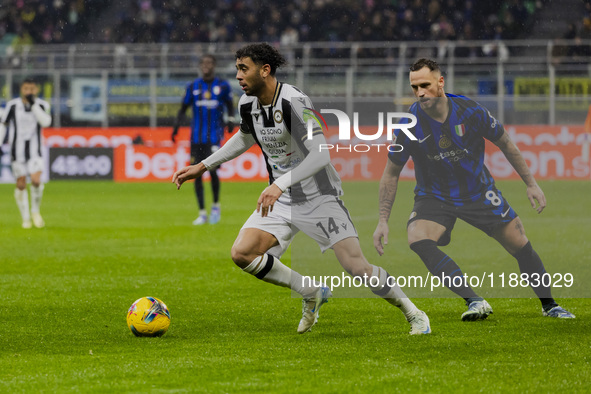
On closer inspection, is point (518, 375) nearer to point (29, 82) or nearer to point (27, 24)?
point (29, 82)

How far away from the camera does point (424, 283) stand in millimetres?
6961

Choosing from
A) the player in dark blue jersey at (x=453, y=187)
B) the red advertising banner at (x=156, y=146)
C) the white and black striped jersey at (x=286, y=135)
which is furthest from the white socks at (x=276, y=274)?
the red advertising banner at (x=156, y=146)

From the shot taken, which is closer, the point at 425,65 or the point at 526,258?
the point at 425,65

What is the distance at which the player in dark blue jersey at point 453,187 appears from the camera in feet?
21.4

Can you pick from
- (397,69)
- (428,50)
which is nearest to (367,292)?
(397,69)

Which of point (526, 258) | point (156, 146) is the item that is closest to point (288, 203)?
point (526, 258)

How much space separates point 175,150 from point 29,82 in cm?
886

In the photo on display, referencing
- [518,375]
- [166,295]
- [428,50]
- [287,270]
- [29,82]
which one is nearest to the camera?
[518,375]

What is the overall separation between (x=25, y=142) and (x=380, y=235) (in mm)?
8480

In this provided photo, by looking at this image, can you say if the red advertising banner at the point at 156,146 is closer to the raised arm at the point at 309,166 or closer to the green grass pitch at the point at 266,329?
the green grass pitch at the point at 266,329

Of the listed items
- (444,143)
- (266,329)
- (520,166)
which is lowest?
(266,329)

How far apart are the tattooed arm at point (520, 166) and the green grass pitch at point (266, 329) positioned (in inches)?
20.6

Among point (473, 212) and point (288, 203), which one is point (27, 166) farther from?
point (473, 212)

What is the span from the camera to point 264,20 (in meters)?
28.1
